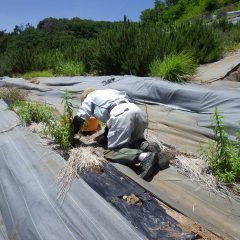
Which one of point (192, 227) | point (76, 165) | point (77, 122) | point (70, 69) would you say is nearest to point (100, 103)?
point (77, 122)

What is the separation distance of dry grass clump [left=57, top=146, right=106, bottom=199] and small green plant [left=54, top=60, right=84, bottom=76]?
7089 millimetres

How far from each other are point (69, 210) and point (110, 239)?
24.8 inches

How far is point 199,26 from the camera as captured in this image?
10.1m

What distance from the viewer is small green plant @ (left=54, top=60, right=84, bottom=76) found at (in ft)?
37.4

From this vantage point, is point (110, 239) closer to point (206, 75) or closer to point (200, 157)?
point (200, 157)

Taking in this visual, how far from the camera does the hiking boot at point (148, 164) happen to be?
3.99 meters

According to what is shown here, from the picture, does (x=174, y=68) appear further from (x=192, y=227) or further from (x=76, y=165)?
(x=192, y=227)

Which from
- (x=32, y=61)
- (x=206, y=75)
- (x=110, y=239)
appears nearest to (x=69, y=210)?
(x=110, y=239)

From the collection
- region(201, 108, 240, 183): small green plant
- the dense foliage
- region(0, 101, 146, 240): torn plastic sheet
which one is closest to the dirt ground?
region(0, 101, 146, 240): torn plastic sheet

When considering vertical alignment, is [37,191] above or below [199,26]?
below

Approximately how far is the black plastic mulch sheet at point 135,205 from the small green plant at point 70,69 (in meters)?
7.56

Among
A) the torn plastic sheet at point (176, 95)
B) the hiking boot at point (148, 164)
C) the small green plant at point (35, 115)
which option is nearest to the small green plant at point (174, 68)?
the torn plastic sheet at point (176, 95)

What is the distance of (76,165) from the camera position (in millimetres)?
4086

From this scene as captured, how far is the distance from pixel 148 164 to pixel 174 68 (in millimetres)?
3693
